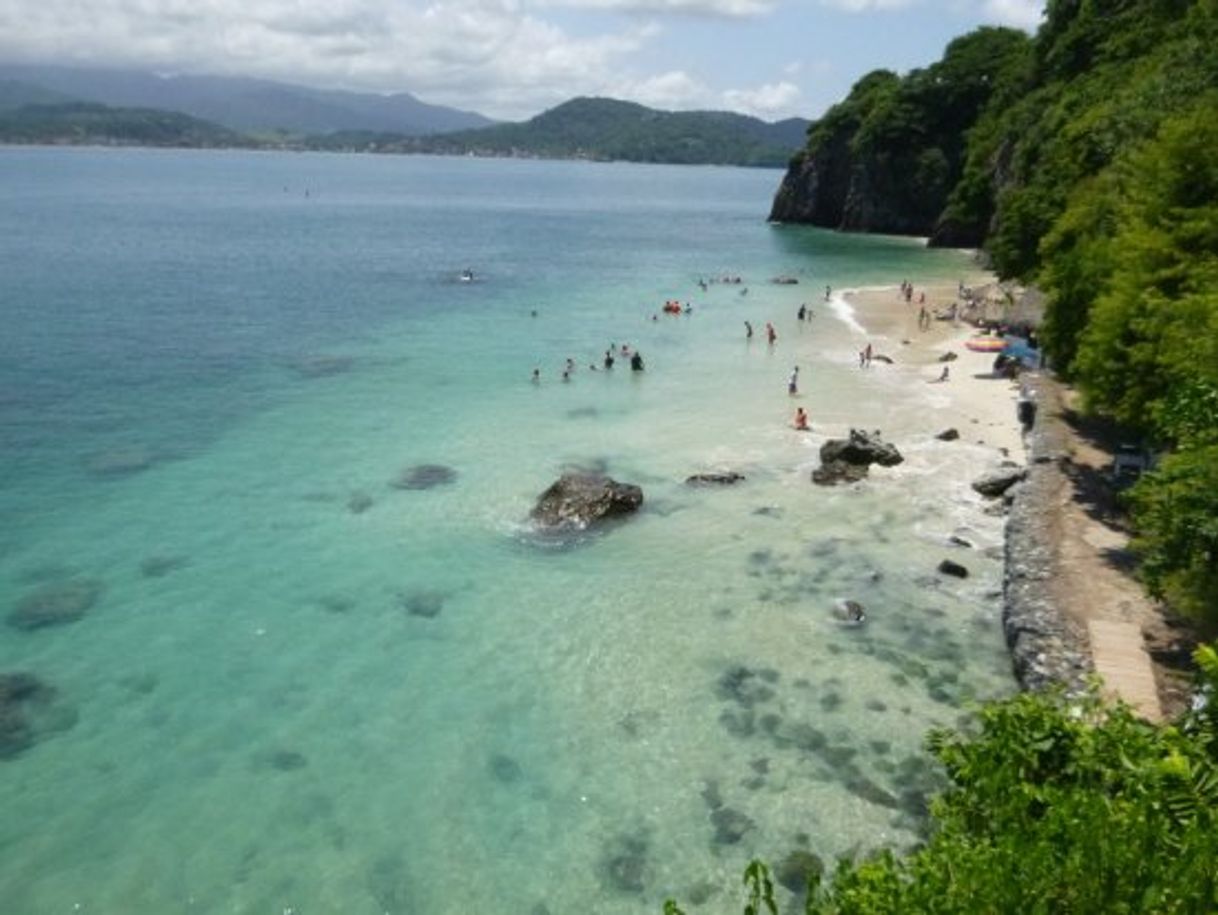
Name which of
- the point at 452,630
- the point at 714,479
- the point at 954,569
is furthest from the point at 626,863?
the point at 714,479

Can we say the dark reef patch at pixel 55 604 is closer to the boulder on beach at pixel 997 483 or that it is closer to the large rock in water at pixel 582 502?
the large rock in water at pixel 582 502

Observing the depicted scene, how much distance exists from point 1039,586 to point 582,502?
15.6 metres

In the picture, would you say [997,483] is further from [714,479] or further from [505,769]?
[505,769]

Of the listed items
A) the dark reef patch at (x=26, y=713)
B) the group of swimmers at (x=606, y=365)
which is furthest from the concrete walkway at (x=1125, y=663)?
the group of swimmers at (x=606, y=365)

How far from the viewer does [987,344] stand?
2259 inches

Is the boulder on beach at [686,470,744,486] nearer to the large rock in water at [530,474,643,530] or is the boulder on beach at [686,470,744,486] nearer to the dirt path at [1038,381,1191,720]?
the large rock in water at [530,474,643,530]

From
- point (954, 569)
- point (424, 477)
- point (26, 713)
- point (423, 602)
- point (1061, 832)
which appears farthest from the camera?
point (424, 477)

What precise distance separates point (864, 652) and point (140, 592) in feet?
72.1

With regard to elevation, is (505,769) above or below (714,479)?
below

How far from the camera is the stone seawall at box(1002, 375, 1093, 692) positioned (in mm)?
22859

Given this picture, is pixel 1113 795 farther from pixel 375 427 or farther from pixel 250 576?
pixel 375 427

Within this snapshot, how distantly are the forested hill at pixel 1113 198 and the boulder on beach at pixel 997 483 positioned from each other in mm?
4311

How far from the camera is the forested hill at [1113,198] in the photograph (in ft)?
66.9

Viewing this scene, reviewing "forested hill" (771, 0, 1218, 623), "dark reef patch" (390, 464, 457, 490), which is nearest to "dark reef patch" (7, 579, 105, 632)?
"dark reef patch" (390, 464, 457, 490)
